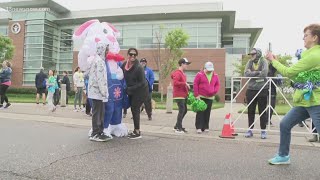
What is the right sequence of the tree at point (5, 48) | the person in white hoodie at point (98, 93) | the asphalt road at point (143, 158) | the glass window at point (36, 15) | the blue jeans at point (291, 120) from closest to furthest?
the asphalt road at point (143, 158), the blue jeans at point (291, 120), the person in white hoodie at point (98, 93), the tree at point (5, 48), the glass window at point (36, 15)

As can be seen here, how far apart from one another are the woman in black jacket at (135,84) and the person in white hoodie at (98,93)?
65cm

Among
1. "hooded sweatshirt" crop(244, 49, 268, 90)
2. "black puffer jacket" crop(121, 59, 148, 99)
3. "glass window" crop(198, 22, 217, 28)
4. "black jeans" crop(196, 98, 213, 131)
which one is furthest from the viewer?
"glass window" crop(198, 22, 217, 28)

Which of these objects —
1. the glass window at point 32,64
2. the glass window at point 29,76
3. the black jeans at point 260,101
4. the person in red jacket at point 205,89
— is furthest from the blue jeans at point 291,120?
the glass window at point 29,76

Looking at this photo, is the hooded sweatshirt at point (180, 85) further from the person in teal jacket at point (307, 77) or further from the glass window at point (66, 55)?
the glass window at point (66, 55)

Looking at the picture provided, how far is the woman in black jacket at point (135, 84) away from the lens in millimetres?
7688

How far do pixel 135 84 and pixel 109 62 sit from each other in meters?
0.71

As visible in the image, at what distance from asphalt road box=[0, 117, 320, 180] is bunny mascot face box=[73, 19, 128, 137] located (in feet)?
1.75

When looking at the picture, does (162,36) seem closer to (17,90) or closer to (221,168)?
(17,90)

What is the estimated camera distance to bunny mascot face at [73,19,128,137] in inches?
293

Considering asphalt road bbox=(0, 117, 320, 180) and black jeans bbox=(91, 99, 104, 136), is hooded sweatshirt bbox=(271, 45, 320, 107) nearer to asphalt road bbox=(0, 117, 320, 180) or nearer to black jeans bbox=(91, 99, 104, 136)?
asphalt road bbox=(0, 117, 320, 180)

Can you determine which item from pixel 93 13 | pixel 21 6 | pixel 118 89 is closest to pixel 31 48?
pixel 21 6

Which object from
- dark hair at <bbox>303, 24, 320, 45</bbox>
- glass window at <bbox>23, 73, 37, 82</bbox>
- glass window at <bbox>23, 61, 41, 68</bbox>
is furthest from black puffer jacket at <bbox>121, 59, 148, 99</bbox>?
glass window at <bbox>23, 73, 37, 82</bbox>

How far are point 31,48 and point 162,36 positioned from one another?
17.5 m

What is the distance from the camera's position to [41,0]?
4278cm
